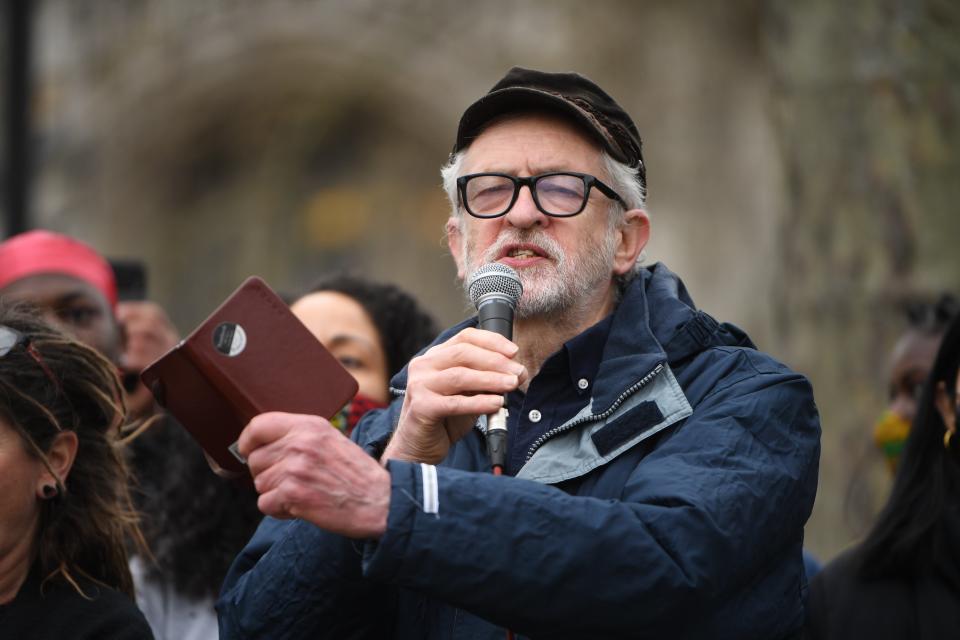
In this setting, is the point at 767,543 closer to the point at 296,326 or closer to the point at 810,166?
the point at 296,326

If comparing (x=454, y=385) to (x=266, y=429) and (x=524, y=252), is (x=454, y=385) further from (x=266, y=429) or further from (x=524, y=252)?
(x=524, y=252)

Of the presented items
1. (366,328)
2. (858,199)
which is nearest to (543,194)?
(366,328)

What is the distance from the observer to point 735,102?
11.4m

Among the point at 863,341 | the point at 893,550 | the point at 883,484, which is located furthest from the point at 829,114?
the point at 893,550

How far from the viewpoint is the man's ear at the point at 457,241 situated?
10.5ft

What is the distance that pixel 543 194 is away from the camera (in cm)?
296

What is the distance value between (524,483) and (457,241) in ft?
3.28

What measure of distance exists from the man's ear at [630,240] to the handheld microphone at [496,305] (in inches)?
13.8

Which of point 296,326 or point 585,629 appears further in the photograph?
point 296,326

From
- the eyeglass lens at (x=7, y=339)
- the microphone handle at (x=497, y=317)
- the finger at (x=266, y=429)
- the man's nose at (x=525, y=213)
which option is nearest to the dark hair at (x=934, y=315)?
the man's nose at (x=525, y=213)

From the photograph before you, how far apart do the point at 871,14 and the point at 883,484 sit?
6.53 ft

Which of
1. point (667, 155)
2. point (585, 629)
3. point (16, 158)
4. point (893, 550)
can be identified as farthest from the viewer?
point (667, 155)

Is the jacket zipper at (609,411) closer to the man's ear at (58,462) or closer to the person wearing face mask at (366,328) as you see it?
the man's ear at (58,462)

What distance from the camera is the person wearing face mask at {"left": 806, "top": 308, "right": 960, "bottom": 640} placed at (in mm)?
3619
